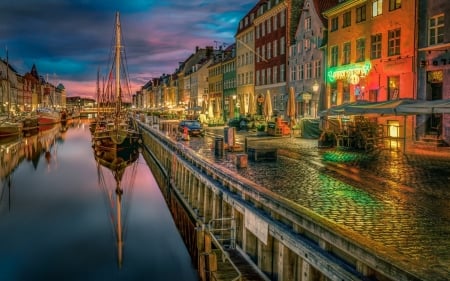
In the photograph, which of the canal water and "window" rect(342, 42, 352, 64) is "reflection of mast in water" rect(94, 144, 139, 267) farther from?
"window" rect(342, 42, 352, 64)

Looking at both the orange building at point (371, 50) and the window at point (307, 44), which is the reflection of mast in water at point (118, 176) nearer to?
the orange building at point (371, 50)

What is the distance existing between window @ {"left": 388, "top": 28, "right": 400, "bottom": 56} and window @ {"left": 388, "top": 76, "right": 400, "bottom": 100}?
1686 millimetres

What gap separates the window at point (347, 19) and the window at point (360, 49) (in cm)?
226

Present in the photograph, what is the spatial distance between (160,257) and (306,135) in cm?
1993

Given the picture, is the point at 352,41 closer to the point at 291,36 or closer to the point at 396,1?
the point at 396,1

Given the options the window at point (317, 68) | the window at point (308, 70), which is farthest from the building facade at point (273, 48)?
the window at point (317, 68)

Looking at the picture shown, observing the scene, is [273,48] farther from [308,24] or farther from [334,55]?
[334,55]

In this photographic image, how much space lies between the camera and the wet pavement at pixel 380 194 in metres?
8.10

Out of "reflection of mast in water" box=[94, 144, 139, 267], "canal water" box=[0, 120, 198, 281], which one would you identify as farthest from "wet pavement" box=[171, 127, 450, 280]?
"reflection of mast in water" box=[94, 144, 139, 267]

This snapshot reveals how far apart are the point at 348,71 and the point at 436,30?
9.63m

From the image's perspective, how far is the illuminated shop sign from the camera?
3509cm

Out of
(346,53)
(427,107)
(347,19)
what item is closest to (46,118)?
(346,53)

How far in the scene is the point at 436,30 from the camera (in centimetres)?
2809

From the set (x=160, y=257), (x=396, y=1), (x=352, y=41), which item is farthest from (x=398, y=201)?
(x=352, y=41)
